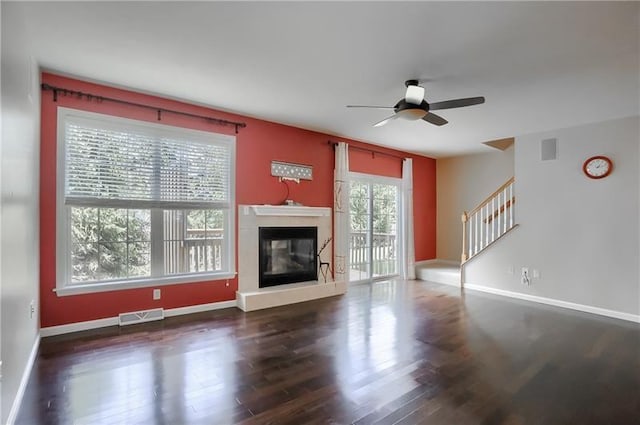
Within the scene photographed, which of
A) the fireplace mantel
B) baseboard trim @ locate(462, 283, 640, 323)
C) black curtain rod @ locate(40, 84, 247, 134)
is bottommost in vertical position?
baseboard trim @ locate(462, 283, 640, 323)

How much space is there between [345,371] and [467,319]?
88.0 inches

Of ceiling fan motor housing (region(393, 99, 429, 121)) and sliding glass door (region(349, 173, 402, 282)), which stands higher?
ceiling fan motor housing (region(393, 99, 429, 121))

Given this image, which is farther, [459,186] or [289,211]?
[459,186]

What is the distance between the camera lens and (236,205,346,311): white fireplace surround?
14.7 feet

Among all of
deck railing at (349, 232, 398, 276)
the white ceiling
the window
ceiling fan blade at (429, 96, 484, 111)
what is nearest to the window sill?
the window

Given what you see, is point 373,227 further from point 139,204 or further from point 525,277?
point 139,204

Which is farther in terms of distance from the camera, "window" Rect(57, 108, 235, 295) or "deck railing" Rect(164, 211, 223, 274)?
"deck railing" Rect(164, 211, 223, 274)

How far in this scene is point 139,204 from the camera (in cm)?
383

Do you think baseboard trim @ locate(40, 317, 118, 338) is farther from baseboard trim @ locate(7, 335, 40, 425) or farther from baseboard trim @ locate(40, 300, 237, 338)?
baseboard trim @ locate(7, 335, 40, 425)

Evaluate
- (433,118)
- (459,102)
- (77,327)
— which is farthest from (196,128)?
(459,102)

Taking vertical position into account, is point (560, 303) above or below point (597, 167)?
below

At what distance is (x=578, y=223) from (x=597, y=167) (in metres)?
0.85

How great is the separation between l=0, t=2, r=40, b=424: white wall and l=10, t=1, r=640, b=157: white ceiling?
0.78 feet

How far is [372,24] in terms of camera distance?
2381mm
